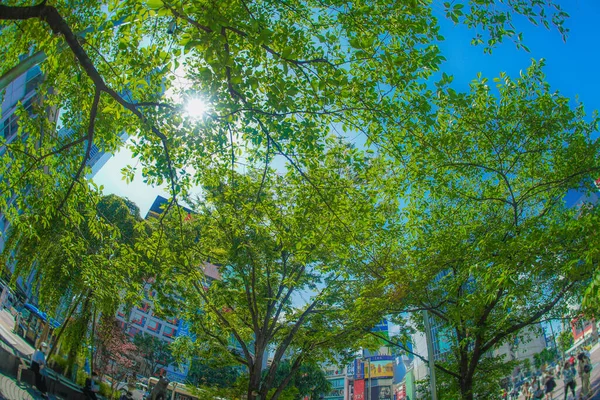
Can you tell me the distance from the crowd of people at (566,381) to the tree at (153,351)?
49.6 metres

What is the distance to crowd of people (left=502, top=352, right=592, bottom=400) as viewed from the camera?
39.2ft

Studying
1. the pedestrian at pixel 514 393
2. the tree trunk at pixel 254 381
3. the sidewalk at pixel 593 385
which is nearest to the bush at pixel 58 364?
the tree trunk at pixel 254 381

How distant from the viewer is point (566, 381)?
1287 centimetres

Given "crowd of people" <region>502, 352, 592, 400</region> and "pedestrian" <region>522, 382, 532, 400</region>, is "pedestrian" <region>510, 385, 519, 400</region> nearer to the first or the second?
"crowd of people" <region>502, 352, 592, 400</region>

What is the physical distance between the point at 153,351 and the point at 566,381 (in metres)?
54.6

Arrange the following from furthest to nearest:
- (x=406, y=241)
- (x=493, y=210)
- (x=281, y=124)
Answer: (x=406, y=241)
(x=493, y=210)
(x=281, y=124)

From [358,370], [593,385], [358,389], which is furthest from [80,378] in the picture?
[358,389]

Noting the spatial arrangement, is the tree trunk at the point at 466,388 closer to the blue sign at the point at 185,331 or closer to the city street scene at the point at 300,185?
the city street scene at the point at 300,185

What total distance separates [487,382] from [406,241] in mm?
6424

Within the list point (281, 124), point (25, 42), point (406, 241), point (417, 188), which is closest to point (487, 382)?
point (406, 241)

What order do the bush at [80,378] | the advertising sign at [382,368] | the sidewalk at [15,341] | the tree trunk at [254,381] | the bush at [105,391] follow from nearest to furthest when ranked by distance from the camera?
the tree trunk at [254,381]
the sidewalk at [15,341]
the bush at [80,378]
the bush at [105,391]
the advertising sign at [382,368]

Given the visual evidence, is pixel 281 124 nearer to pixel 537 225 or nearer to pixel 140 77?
pixel 140 77

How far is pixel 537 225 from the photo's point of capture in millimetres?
9602

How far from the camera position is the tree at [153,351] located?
54.6 meters
